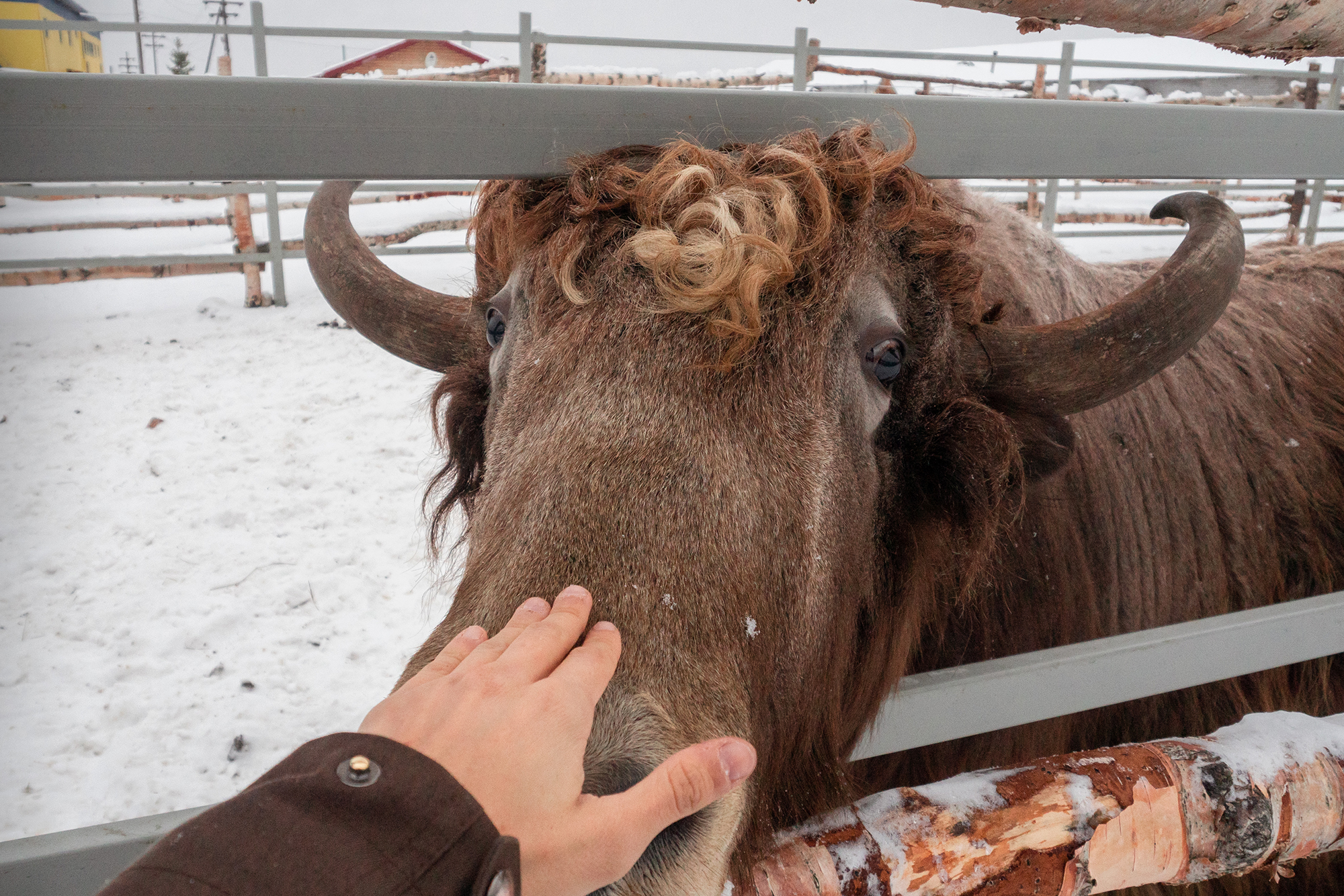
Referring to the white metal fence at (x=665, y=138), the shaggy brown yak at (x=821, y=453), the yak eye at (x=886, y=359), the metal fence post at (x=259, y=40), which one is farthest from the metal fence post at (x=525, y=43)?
the yak eye at (x=886, y=359)

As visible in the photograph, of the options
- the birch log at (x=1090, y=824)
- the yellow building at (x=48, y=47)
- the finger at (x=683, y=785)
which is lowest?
the birch log at (x=1090, y=824)

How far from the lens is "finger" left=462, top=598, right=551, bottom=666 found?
3.56 ft

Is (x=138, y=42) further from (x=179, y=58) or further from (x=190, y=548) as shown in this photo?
(x=190, y=548)

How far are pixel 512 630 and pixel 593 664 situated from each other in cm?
13

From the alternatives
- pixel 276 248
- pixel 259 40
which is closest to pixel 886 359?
pixel 276 248

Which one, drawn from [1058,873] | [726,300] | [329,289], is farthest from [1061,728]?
[329,289]

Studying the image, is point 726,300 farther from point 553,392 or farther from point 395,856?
point 395,856

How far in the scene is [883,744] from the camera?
184cm

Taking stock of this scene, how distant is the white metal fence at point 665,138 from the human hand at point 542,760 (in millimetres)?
634

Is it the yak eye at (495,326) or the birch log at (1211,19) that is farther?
the yak eye at (495,326)

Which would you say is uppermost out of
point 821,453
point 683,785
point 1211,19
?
point 1211,19

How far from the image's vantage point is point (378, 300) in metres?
2.38

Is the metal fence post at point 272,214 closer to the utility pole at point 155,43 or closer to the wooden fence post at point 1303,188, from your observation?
the utility pole at point 155,43

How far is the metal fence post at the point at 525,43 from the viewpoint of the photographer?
9.38m
